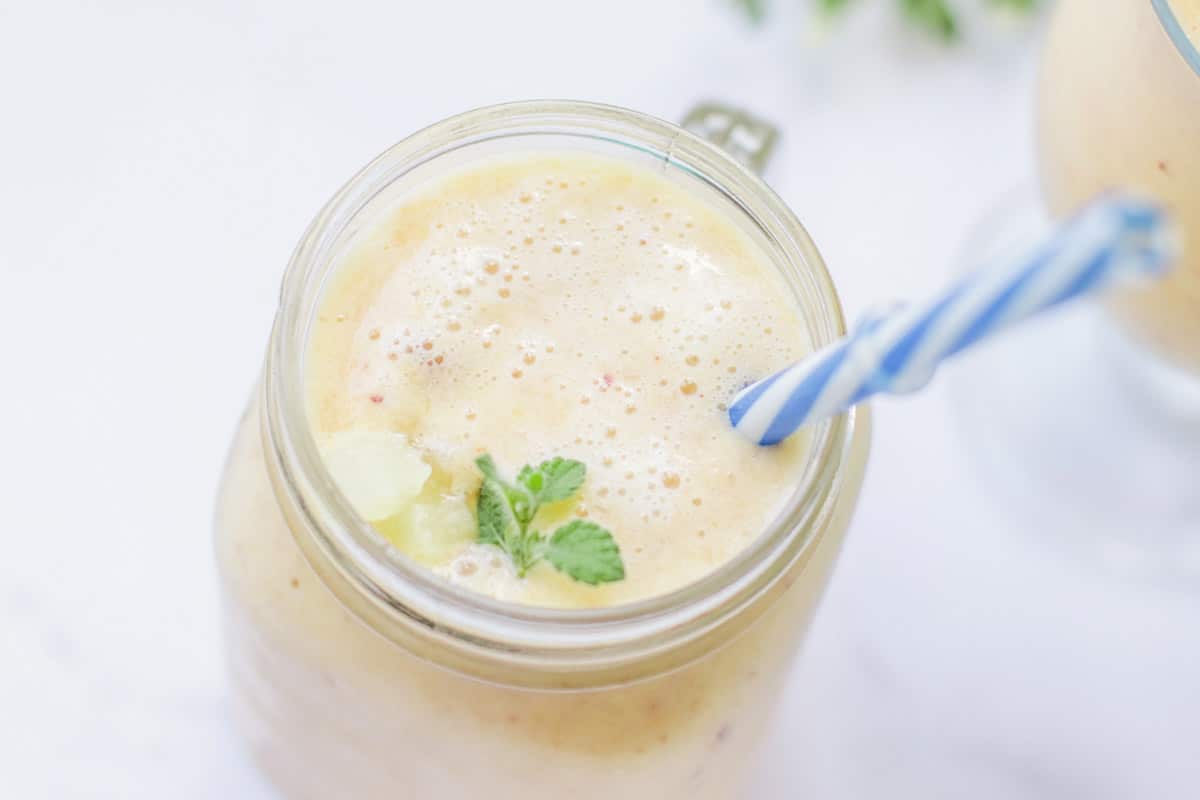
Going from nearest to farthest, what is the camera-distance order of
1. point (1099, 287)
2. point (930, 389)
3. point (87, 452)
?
point (1099, 287) < point (87, 452) < point (930, 389)

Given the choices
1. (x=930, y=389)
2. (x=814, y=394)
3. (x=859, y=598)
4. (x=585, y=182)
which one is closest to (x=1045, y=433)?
(x=930, y=389)

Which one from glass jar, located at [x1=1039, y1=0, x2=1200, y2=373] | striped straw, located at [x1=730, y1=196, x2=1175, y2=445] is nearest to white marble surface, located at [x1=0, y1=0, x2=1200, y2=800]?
glass jar, located at [x1=1039, y1=0, x2=1200, y2=373]

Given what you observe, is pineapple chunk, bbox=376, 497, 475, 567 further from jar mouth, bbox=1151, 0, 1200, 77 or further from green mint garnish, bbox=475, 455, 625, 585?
jar mouth, bbox=1151, 0, 1200, 77

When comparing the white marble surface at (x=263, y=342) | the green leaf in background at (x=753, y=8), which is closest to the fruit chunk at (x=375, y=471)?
the white marble surface at (x=263, y=342)

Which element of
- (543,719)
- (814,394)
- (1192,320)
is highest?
(1192,320)

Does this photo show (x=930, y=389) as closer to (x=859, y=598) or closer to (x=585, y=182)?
(x=859, y=598)

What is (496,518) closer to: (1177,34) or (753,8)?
(1177,34)

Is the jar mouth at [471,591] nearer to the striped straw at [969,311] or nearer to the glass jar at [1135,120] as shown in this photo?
the striped straw at [969,311]
